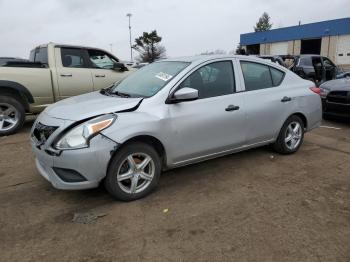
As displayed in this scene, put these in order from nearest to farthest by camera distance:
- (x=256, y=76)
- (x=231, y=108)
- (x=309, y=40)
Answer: (x=231, y=108) < (x=256, y=76) < (x=309, y=40)

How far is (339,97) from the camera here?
795 cm

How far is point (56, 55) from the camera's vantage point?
7742mm

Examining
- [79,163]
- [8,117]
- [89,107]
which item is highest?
[89,107]

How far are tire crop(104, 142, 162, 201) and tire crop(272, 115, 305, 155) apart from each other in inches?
91.0

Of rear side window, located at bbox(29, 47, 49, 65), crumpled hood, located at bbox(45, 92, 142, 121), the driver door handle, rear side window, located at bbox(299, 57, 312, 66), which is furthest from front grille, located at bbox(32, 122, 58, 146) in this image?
rear side window, located at bbox(299, 57, 312, 66)

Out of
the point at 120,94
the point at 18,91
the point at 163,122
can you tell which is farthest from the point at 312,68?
the point at 163,122

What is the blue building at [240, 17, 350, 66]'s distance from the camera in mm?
37531

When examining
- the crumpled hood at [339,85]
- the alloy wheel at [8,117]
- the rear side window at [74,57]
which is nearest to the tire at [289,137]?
the crumpled hood at [339,85]

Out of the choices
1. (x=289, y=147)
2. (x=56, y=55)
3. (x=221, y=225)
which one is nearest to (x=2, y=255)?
(x=221, y=225)

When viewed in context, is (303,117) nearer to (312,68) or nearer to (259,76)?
(259,76)

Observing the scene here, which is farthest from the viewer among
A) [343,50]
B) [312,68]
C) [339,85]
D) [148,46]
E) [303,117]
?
[148,46]

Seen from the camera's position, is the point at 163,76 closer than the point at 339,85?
Yes

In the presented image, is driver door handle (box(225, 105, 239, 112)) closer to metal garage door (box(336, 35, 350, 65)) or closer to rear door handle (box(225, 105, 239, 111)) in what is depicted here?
rear door handle (box(225, 105, 239, 111))

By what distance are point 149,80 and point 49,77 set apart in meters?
3.59
